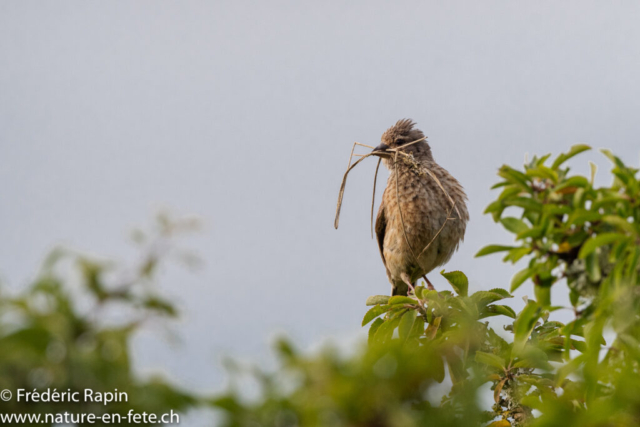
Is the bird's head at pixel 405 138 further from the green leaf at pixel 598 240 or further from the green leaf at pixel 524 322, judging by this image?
the green leaf at pixel 598 240

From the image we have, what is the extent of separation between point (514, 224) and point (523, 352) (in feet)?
1.58

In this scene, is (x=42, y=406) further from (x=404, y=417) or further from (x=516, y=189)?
(x=516, y=189)

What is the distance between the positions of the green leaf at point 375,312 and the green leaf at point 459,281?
1.48ft

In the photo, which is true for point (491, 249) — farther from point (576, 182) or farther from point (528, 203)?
point (576, 182)

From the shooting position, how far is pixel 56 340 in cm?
118

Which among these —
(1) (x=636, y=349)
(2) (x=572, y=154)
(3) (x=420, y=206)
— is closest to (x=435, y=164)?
(3) (x=420, y=206)

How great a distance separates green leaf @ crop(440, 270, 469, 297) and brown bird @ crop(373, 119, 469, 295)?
2.40 metres

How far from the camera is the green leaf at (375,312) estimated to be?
450 centimetres

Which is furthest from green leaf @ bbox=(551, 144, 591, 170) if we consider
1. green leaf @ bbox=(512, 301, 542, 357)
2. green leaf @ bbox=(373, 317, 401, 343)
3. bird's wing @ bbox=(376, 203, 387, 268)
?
bird's wing @ bbox=(376, 203, 387, 268)

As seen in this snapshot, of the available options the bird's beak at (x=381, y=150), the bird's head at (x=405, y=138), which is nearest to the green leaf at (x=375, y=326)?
the bird's beak at (x=381, y=150)

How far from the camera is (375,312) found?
4520 millimetres

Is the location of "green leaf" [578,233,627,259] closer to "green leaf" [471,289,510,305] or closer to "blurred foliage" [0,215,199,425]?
"blurred foliage" [0,215,199,425]

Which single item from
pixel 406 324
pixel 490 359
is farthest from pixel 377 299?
pixel 490 359

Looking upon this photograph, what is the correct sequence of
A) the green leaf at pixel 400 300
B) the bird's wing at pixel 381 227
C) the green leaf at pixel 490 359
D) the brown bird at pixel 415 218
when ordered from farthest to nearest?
the bird's wing at pixel 381 227, the brown bird at pixel 415 218, the green leaf at pixel 400 300, the green leaf at pixel 490 359
